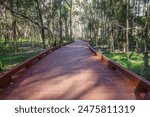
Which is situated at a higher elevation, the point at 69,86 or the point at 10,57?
the point at 69,86

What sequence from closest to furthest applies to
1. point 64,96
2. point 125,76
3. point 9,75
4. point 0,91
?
point 64,96, point 0,91, point 9,75, point 125,76

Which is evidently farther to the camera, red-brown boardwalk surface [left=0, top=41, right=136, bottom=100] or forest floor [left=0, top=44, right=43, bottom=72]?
forest floor [left=0, top=44, right=43, bottom=72]

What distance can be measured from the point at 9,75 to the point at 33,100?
6.84 ft

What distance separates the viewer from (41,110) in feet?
14.8

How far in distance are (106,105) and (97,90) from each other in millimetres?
1406

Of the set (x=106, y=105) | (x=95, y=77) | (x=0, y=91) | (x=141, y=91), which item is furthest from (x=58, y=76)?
(x=106, y=105)

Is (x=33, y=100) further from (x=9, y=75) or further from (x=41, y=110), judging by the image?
(x=9, y=75)

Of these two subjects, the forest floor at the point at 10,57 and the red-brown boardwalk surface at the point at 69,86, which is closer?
the red-brown boardwalk surface at the point at 69,86

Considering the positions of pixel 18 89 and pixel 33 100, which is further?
pixel 18 89

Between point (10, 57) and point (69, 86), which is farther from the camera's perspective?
point (10, 57)

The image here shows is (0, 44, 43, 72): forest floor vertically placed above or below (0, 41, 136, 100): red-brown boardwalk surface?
below

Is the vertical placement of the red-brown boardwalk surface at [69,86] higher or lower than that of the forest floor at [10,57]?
higher

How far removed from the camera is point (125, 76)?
757 centimetres

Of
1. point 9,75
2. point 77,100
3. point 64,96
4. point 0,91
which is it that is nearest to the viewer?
point 77,100
